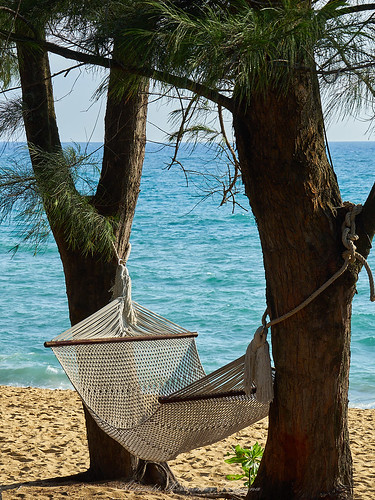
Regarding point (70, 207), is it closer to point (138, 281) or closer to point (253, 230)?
point (138, 281)

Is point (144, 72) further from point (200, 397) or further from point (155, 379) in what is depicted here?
point (155, 379)

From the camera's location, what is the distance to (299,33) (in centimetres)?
123

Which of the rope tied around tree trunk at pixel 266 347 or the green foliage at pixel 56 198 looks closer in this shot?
the rope tied around tree trunk at pixel 266 347

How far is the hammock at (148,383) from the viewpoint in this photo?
168 centimetres

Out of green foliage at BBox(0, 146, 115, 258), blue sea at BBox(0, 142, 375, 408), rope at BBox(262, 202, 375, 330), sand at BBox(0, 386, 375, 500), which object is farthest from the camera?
blue sea at BBox(0, 142, 375, 408)

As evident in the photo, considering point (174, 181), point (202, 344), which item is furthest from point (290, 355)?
point (174, 181)

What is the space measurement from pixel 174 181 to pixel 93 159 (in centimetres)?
1714

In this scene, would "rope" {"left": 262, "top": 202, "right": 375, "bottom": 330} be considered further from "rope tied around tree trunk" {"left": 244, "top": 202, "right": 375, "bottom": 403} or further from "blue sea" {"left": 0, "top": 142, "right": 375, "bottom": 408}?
"blue sea" {"left": 0, "top": 142, "right": 375, "bottom": 408}

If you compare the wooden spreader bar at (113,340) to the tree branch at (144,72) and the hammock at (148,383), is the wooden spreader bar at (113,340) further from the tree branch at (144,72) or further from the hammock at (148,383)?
the tree branch at (144,72)

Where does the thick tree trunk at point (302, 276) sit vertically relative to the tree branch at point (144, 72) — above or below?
below

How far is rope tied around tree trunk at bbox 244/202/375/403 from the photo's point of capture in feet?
5.24

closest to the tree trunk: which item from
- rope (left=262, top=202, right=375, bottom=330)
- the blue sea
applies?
the blue sea

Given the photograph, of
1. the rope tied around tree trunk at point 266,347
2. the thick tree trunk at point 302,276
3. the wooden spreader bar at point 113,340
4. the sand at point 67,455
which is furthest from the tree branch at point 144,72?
the sand at point 67,455

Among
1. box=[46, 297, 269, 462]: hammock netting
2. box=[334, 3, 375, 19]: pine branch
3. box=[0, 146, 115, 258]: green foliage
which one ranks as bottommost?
box=[46, 297, 269, 462]: hammock netting
